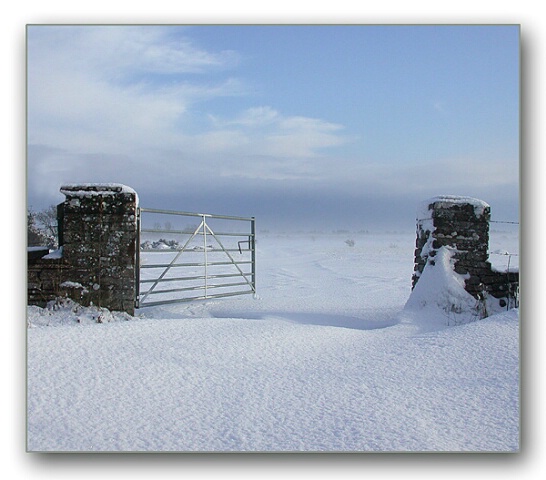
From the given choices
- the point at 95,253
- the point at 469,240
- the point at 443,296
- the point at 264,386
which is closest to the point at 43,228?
the point at 95,253

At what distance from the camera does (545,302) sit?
3.16 meters

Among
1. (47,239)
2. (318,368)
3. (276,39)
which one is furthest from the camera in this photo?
(47,239)

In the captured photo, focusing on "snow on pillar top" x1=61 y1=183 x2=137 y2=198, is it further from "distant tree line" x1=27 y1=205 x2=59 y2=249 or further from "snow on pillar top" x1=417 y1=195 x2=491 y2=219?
"snow on pillar top" x1=417 y1=195 x2=491 y2=219

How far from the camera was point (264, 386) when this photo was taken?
9.37 feet

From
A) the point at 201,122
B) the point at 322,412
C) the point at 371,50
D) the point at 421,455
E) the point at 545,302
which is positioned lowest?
the point at 421,455

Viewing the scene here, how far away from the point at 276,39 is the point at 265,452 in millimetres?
2685

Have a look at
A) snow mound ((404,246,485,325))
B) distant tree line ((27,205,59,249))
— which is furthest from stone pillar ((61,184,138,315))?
snow mound ((404,246,485,325))

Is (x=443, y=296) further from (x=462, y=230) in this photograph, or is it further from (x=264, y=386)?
(x=264, y=386)

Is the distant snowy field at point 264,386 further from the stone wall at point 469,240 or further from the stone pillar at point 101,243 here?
the stone wall at point 469,240

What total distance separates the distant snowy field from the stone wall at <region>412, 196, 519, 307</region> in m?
1.19

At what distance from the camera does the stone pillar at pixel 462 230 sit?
18.5 ft

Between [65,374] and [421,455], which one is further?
[65,374]

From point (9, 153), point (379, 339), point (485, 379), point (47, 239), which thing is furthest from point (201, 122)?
point (485, 379)

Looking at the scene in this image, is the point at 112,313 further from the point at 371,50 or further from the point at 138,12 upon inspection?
the point at 371,50
